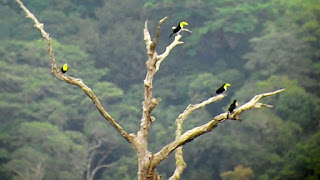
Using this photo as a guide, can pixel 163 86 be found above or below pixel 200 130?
above

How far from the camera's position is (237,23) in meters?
29.0

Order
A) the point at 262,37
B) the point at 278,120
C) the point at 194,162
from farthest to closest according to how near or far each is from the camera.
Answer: the point at 262,37, the point at 194,162, the point at 278,120

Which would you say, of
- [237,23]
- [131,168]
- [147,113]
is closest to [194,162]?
[131,168]

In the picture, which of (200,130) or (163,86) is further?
(163,86)

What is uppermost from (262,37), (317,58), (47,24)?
(47,24)

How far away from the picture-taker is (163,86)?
96.7 feet

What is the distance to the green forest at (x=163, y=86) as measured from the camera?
2244 centimetres

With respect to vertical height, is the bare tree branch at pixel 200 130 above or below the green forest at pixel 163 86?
below

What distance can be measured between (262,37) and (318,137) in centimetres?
669

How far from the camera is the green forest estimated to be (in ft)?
73.6

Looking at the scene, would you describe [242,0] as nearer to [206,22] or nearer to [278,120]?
[206,22]

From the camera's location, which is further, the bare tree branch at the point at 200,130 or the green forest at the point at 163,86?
the green forest at the point at 163,86

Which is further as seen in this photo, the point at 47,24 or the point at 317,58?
the point at 47,24

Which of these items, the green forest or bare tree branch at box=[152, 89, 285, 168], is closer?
bare tree branch at box=[152, 89, 285, 168]
